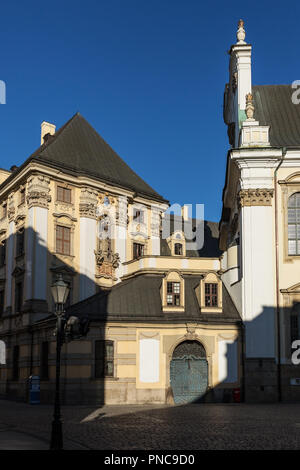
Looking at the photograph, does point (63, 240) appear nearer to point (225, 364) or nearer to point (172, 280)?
point (172, 280)

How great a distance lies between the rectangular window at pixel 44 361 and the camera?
36688 mm

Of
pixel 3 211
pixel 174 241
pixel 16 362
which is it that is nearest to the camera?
pixel 16 362

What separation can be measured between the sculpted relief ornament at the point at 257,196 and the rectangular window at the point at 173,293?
5900 mm

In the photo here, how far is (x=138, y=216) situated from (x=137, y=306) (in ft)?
60.3

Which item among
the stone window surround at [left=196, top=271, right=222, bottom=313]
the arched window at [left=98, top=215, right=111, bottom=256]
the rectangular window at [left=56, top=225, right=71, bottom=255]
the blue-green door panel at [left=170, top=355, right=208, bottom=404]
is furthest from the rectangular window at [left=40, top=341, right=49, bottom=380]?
the arched window at [left=98, top=215, right=111, bottom=256]

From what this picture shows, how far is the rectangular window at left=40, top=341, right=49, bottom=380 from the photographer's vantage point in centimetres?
3669

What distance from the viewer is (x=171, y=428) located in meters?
18.8

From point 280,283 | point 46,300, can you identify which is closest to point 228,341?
point 280,283

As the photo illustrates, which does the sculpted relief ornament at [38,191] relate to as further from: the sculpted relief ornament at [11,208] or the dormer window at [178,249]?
the dormer window at [178,249]

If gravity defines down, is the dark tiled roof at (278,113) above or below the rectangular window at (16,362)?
above

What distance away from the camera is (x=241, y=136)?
115 feet

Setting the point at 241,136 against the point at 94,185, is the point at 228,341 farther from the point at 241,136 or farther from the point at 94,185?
the point at 94,185

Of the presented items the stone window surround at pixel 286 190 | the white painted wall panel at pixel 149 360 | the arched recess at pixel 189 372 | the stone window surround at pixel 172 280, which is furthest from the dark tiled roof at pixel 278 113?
the white painted wall panel at pixel 149 360

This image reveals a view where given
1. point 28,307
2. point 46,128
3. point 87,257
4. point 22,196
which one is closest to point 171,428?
point 28,307
